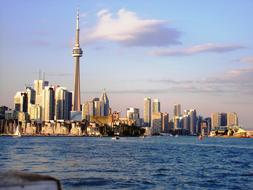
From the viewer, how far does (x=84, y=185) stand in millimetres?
26828

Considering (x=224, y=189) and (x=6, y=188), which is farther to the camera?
(x=224, y=189)

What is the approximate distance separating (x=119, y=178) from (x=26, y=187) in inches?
1063

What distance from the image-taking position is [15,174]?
5.55 m

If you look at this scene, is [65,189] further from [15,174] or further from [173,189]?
[15,174]

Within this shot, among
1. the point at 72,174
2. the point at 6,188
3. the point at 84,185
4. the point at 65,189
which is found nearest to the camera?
the point at 6,188

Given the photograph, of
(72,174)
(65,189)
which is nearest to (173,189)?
(65,189)

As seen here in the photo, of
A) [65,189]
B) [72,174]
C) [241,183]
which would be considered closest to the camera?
[65,189]

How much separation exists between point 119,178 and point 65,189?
772 centimetres

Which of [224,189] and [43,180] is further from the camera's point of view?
[224,189]

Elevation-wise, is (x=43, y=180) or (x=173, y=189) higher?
(x=43, y=180)

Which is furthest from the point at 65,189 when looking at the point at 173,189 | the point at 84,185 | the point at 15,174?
the point at 15,174

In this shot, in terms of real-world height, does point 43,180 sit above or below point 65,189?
above

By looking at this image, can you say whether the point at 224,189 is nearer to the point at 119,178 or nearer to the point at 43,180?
the point at 119,178

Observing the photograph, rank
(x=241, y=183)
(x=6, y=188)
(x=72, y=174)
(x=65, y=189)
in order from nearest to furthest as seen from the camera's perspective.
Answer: (x=6, y=188), (x=65, y=189), (x=241, y=183), (x=72, y=174)
